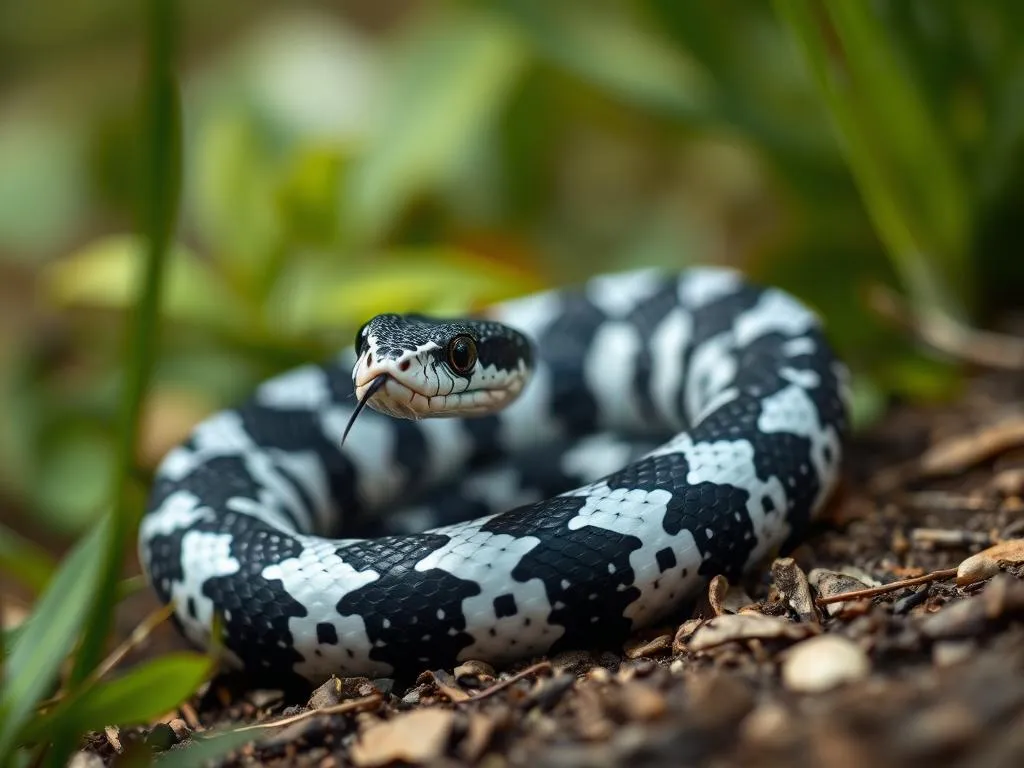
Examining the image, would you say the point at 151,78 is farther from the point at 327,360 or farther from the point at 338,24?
the point at 338,24

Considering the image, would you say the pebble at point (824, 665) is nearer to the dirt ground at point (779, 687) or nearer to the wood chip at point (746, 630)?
the dirt ground at point (779, 687)

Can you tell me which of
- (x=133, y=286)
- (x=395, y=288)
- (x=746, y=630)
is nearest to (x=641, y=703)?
(x=746, y=630)

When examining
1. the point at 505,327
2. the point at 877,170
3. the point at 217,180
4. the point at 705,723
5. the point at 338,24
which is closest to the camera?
the point at 705,723

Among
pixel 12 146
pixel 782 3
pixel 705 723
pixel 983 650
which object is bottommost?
pixel 983 650

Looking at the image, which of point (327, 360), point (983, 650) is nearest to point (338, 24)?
point (327, 360)

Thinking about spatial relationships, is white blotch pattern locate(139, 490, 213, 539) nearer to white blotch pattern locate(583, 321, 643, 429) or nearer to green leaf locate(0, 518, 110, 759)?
green leaf locate(0, 518, 110, 759)

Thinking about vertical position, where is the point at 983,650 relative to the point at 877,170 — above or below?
below
